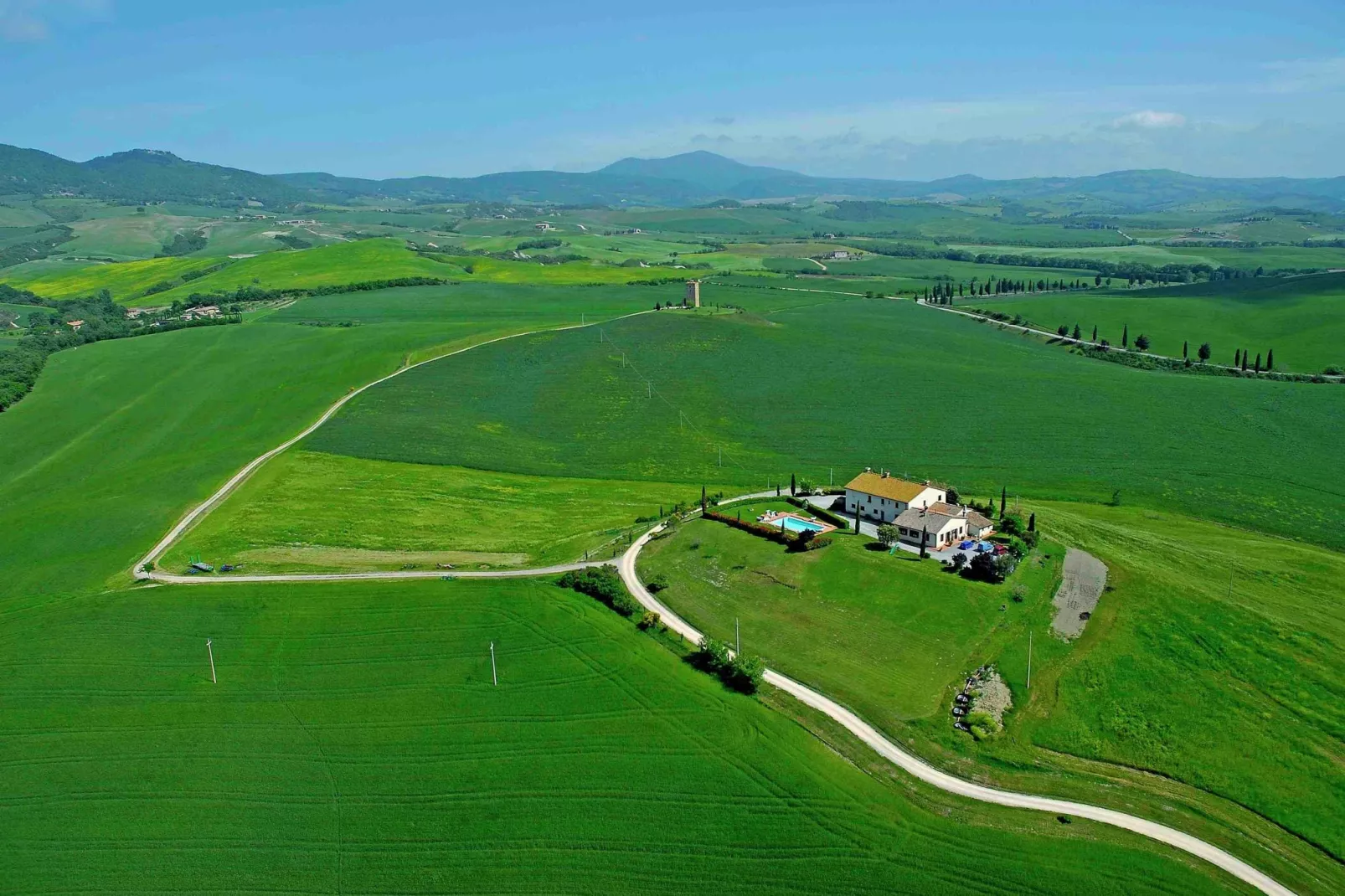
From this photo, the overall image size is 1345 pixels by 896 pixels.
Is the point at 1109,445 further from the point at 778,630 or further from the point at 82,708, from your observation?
the point at 82,708

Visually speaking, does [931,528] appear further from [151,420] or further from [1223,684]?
[151,420]

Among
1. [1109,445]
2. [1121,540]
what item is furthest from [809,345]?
[1121,540]

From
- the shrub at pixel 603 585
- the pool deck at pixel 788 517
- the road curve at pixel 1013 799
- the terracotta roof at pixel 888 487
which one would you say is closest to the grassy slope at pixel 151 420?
the shrub at pixel 603 585

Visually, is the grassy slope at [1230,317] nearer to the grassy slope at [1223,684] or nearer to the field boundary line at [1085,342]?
the field boundary line at [1085,342]

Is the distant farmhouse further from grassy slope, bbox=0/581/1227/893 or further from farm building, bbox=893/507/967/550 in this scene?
grassy slope, bbox=0/581/1227/893

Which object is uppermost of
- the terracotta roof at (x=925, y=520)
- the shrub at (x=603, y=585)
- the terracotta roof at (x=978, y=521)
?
the terracotta roof at (x=925, y=520)

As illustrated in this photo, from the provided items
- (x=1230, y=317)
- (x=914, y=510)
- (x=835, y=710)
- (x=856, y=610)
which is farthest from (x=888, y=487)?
(x=1230, y=317)
